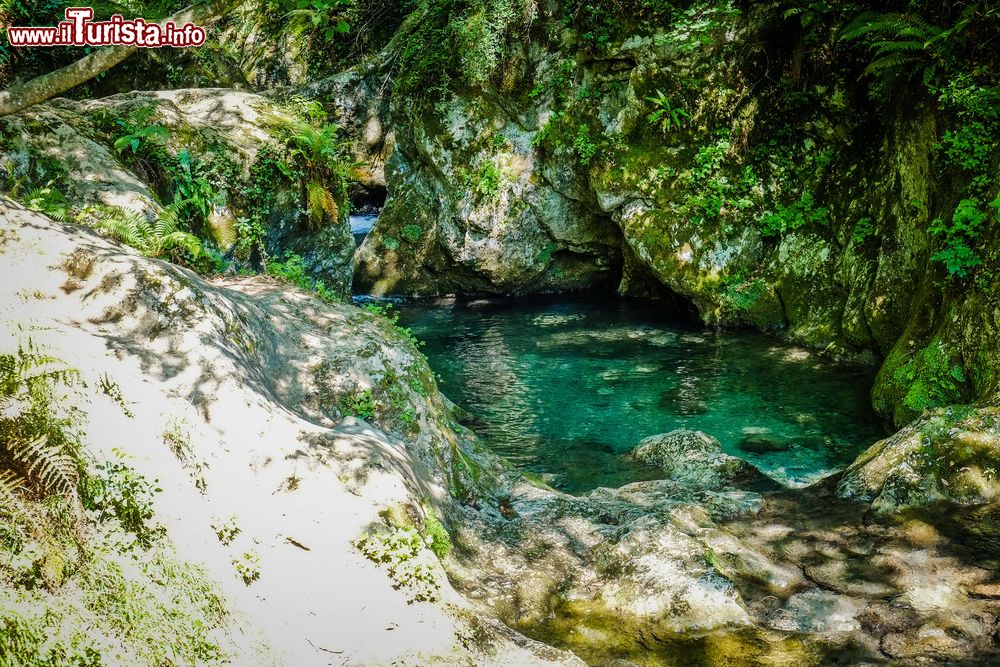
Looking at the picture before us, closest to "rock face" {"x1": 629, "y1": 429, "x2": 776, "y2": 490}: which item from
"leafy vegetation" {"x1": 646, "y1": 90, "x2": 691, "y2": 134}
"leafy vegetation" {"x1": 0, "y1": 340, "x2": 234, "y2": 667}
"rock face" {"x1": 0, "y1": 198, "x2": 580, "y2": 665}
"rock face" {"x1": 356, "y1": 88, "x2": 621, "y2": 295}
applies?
"rock face" {"x1": 0, "y1": 198, "x2": 580, "y2": 665}

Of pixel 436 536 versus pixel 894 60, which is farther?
pixel 894 60

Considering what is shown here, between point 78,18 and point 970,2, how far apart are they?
12340 millimetres

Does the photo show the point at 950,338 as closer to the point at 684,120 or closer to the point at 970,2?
the point at 970,2

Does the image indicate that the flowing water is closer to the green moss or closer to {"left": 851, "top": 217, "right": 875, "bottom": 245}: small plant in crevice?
the green moss

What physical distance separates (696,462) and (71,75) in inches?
278

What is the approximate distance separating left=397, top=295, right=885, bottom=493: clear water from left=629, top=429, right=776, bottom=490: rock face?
347mm

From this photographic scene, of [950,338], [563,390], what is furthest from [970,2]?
[563,390]

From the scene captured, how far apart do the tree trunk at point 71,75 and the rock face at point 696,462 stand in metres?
6.43

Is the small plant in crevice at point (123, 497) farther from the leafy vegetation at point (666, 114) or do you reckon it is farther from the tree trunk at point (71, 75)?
the leafy vegetation at point (666, 114)

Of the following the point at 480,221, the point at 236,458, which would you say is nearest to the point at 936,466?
the point at 236,458

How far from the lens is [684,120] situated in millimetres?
13047

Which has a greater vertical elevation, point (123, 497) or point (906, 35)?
point (906, 35)

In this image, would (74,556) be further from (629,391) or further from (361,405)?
(629,391)

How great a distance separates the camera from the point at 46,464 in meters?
3.15
